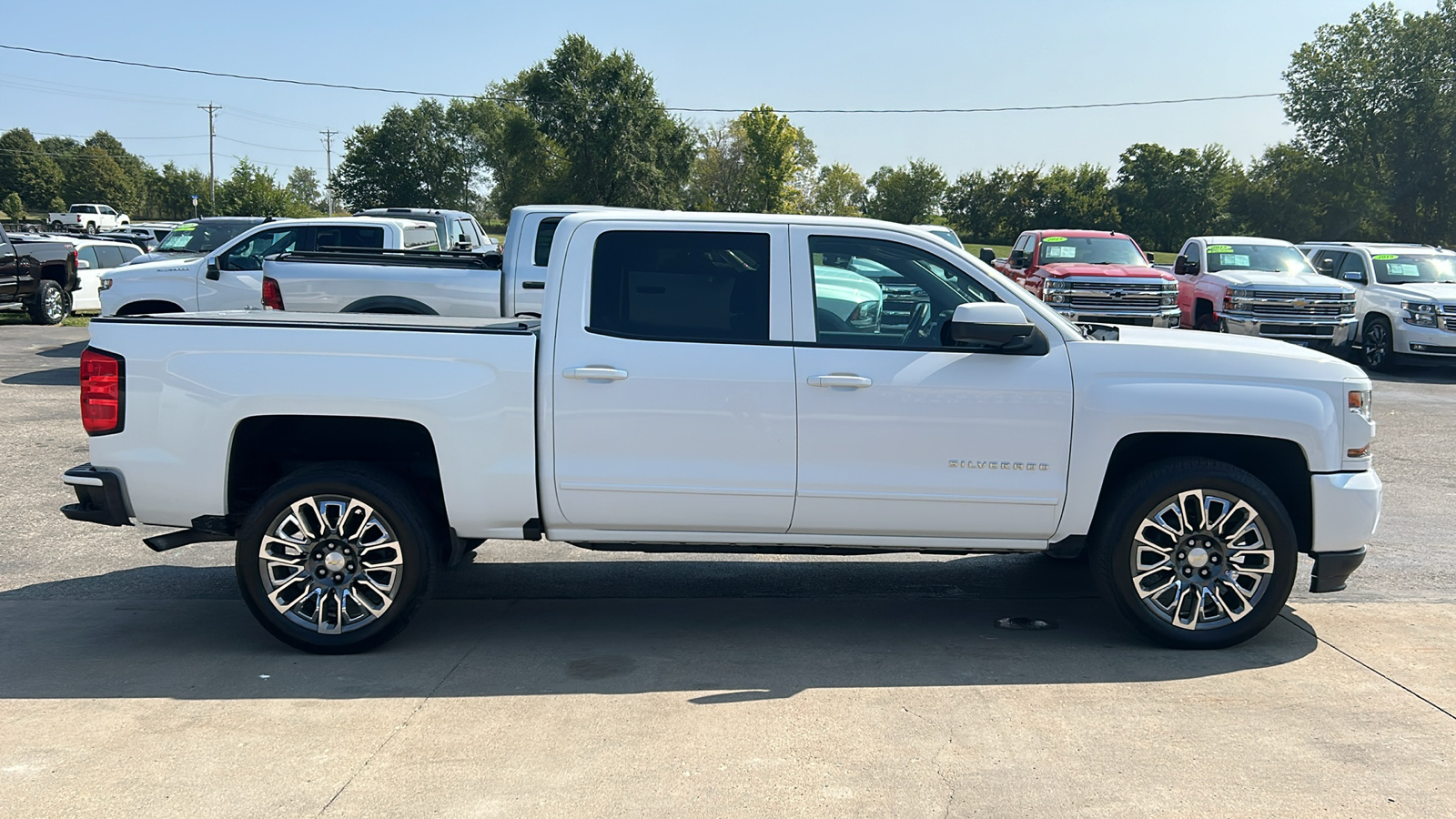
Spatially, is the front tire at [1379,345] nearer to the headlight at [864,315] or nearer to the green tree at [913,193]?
the headlight at [864,315]

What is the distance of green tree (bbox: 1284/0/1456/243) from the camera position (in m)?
51.3

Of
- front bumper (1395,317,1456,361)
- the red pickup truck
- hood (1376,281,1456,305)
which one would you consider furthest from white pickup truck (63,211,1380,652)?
hood (1376,281,1456,305)

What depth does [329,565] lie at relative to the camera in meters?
5.15

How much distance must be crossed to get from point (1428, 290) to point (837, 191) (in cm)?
9020

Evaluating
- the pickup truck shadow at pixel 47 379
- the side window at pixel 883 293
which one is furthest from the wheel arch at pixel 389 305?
the side window at pixel 883 293

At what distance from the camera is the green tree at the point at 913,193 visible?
3381 inches

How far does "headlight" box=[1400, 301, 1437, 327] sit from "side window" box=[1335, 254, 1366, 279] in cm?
189

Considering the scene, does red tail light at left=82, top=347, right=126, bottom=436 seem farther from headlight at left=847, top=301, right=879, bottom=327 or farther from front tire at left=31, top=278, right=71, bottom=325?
front tire at left=31, top=278, right=71, bottom=325

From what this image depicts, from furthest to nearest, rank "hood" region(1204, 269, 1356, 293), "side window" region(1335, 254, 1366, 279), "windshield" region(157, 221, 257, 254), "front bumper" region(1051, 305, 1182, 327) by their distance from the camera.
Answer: "windshield" region(157, 221, 257, 254)
"side window" region(1335, 254, 1366, 279)
"front bumper" region(1051, 305, 1182, 327)
"hood" region(1204, 269, 1356, 293)

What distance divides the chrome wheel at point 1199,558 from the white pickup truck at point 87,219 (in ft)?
201

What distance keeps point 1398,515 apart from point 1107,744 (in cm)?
526

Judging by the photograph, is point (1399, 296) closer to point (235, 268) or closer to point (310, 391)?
point (235, 268)

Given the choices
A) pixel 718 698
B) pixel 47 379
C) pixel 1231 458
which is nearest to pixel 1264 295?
pixel 1231 458

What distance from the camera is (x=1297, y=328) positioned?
17969mm
